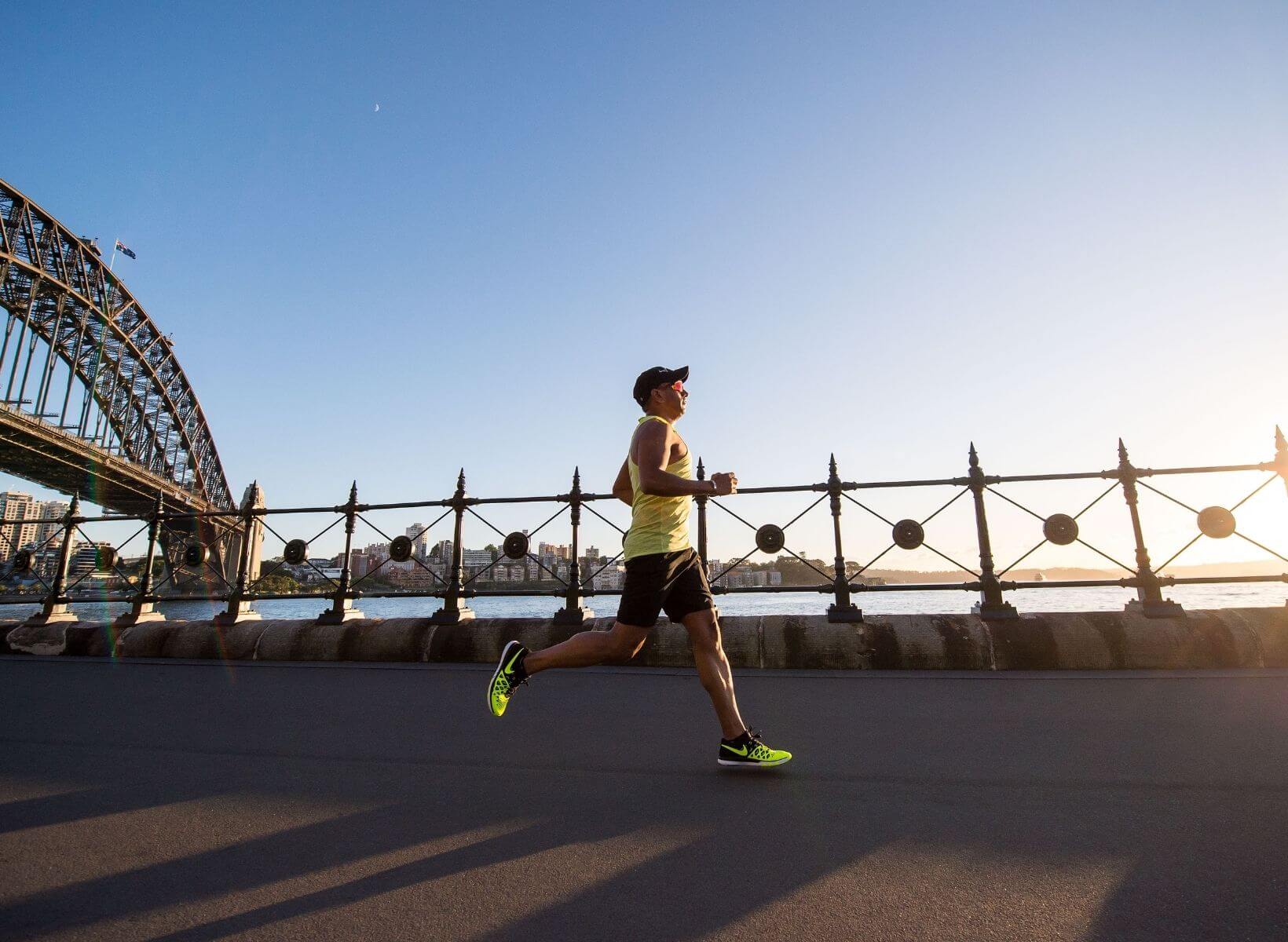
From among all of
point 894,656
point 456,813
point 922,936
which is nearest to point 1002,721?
point 894,656

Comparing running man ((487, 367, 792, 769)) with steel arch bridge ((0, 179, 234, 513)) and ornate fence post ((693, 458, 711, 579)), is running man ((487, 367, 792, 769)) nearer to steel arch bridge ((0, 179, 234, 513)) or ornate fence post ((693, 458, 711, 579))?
ornate fence post ((693, 458, 711, 579))

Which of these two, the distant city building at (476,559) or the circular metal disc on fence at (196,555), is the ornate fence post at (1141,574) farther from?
the circular metal disc on fence at (196,555)

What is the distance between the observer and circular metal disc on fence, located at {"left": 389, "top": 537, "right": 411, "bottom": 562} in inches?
283

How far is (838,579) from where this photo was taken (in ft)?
18.2

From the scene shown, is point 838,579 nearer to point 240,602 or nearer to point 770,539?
point 770,539

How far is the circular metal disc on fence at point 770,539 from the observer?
20.6 ft

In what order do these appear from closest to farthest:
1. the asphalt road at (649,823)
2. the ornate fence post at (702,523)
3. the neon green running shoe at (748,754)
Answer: the asphalt road at (649,823), the neon green running shoe at (748,754), the ornate fence post at (702,523)

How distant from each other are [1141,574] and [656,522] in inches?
179

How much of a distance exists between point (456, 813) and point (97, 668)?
5.57 meters

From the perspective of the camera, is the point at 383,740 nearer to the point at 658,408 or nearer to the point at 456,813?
the point at 456,813

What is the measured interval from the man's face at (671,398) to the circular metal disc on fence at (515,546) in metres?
4.16

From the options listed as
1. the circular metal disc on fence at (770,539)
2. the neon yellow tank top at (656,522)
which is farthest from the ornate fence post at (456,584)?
the neon yellow tank top at (656,522)

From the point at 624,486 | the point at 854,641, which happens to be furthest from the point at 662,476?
the point at 854,641

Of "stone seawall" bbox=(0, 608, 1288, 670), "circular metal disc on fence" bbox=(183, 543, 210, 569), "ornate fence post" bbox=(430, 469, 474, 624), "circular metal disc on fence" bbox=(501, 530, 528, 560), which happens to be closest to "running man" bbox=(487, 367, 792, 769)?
"stone seawall" bbox=(0, 608, 1288, 670)
